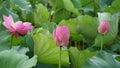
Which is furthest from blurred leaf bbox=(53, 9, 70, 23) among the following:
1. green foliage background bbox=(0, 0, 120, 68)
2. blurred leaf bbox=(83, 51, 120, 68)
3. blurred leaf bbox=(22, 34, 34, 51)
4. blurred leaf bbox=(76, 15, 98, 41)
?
blurred leaf bbox=(83, 51, 120, 68)

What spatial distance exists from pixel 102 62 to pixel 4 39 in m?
0.30

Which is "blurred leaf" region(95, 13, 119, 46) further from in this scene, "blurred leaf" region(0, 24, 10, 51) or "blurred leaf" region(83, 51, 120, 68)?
"blurred leaf" region(0, 24, 10, 51)

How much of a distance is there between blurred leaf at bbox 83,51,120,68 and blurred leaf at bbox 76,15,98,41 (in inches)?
9.8

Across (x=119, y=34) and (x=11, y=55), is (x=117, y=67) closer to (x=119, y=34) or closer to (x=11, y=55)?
(x=11, y=55)

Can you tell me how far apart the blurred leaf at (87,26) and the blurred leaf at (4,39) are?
10.0 inches

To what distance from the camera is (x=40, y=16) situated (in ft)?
4.53

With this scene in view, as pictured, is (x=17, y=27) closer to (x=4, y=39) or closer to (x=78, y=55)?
(x=4, y=39)

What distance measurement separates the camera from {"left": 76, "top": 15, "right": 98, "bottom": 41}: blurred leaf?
1.18 metres

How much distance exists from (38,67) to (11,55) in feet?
0.43

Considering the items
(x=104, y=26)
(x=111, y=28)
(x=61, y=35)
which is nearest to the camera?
(x=61, y=35)

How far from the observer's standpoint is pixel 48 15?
1.41 meters

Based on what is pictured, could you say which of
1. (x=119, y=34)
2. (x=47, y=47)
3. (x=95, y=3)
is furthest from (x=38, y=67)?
(x=95, y=3)

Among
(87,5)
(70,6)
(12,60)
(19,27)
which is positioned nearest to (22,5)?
(70,6)

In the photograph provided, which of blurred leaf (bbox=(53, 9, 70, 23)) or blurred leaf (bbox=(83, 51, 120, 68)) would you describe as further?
blurred leaf (bbox=(53, 9, 70, 23))
